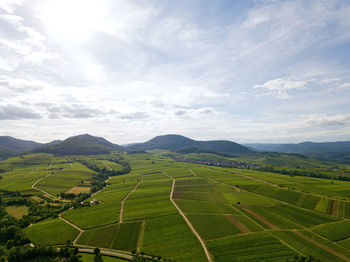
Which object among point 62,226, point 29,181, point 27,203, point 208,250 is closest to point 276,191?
point 208,250

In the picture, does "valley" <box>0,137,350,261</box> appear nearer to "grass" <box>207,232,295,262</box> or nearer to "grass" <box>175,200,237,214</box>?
"grass" <box>175,200,237,214</box>

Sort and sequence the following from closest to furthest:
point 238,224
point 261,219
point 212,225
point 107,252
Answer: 1. point 107,252
2. point 212,225
3. point 238,224
4. point 261,219

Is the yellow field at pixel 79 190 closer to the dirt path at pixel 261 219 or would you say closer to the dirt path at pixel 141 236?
the dirt path at pixel 141 236

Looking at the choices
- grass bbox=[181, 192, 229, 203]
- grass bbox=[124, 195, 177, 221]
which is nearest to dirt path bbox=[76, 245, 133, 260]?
grass bbox=[124, 195, 177, 221]

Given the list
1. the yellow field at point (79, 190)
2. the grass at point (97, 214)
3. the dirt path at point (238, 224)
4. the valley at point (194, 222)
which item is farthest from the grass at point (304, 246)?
the yellow field at point (79, 190)

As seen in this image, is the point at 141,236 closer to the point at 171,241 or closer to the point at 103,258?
the point at 171,241

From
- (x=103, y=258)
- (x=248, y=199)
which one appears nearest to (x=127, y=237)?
(x=103, y=258)

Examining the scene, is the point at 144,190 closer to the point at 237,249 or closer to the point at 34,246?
the point at 34,246
